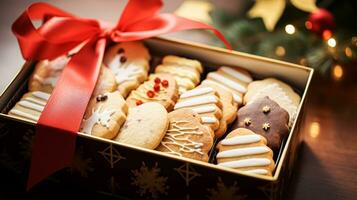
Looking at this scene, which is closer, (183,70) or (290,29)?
(183,70)

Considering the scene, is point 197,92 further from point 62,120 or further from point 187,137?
point 62,120

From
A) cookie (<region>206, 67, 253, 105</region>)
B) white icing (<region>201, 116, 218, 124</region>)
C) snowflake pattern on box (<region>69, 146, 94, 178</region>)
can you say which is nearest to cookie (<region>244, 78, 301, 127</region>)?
cookie (<region>206, 67, 253, 105</region>)

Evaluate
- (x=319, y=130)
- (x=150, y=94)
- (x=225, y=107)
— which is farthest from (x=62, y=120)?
(x=319, y=130)

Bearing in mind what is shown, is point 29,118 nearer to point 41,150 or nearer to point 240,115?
point 41,150

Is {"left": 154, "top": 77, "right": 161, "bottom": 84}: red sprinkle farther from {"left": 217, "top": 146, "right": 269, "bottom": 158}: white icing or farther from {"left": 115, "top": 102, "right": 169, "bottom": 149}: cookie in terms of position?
{"left": 217, "top": 146, "right": 269, "bottom": 158}: white icing

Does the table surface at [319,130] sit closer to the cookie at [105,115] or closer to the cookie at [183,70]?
the cookie at [105,115]

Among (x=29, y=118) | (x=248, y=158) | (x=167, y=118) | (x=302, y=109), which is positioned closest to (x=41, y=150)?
(x=29, y=118)
